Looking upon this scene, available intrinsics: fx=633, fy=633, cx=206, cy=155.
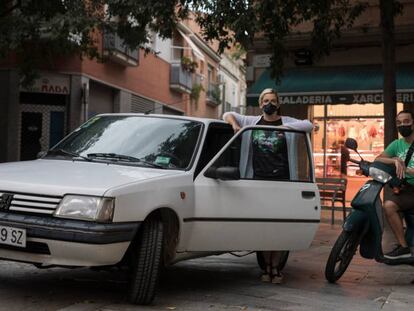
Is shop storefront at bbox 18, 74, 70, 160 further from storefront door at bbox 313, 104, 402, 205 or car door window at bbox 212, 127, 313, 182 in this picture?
car door window at bbox 212, 127, 313, 182

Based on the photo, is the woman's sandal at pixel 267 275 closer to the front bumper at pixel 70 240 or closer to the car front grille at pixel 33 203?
the front bumper at pixel 70 240

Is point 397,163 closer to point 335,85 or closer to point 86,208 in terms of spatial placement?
point 86,208

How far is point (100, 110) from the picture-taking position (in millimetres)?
23250

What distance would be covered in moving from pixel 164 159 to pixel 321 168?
10808 millimetres

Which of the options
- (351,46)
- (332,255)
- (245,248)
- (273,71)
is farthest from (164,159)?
(351,46)

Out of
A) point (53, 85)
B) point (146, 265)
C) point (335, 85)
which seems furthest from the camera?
point (53, 85)

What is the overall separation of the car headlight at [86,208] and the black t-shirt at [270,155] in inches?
72.2

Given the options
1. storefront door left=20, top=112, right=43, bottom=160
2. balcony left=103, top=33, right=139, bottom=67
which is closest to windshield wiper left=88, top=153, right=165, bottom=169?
balcony left=103, top=33, right=139, bottom=67

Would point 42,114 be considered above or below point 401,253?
above

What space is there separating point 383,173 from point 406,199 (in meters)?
0.48

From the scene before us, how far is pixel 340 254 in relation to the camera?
6.46 meters

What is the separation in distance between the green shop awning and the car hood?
28.0ft

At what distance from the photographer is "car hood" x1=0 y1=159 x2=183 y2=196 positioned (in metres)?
4.81

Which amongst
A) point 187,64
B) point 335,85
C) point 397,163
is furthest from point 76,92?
point 397,163
